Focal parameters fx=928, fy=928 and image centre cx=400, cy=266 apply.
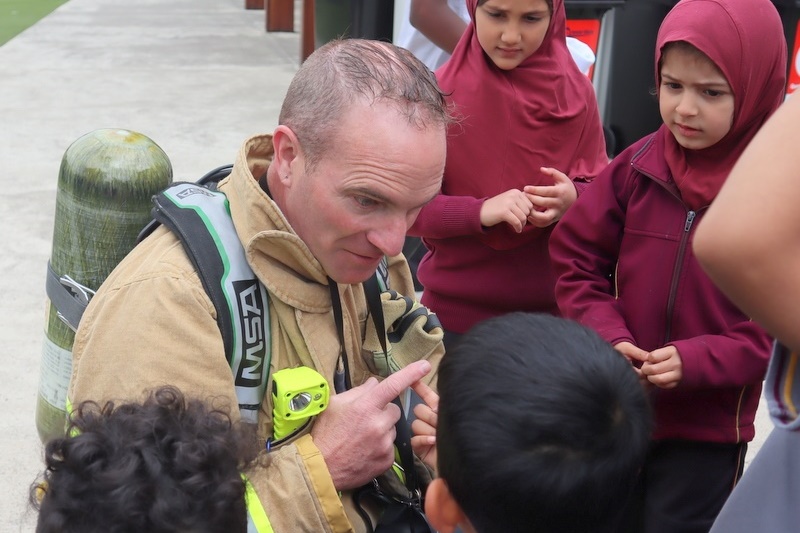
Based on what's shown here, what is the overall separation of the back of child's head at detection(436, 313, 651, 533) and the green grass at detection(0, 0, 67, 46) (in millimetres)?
10929

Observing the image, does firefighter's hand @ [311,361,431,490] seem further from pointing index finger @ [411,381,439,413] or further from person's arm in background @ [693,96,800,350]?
person's arm in background @ [693,96,800,350]

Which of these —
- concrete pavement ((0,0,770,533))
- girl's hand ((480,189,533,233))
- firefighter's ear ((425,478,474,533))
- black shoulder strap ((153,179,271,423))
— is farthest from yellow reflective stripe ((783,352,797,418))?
concrete pavement ((0,0,770,533))

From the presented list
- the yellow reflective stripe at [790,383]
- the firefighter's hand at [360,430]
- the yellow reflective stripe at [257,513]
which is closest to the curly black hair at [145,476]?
the yellow reflective stripe at [257,513]

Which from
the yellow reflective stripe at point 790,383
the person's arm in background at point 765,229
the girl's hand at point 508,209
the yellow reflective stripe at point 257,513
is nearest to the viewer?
the person's arm in background at point 765,229

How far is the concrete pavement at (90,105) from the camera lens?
3.90m

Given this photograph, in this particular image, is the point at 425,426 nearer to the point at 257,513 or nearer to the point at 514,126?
the point at 257,513

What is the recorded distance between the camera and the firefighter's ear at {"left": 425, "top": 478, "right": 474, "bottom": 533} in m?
1.34

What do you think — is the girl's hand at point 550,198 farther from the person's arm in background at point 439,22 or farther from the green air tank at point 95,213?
the person's arm in background at point 439,22

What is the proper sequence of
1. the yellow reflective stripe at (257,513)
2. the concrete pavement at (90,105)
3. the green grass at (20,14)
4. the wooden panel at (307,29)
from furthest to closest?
1. the green grass at (20,14)
2. the wooden panel at (307,29)
3. the concrete pavement at (90,105)
4. the yellow reflective stripe at (257,513)

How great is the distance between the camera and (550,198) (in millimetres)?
2301

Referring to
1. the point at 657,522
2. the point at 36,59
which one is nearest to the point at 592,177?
the point at 657,522

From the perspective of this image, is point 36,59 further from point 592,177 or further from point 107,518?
point 107,518

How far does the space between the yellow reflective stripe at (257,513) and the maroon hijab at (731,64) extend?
114 cm

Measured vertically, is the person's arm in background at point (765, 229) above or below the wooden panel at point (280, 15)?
above
